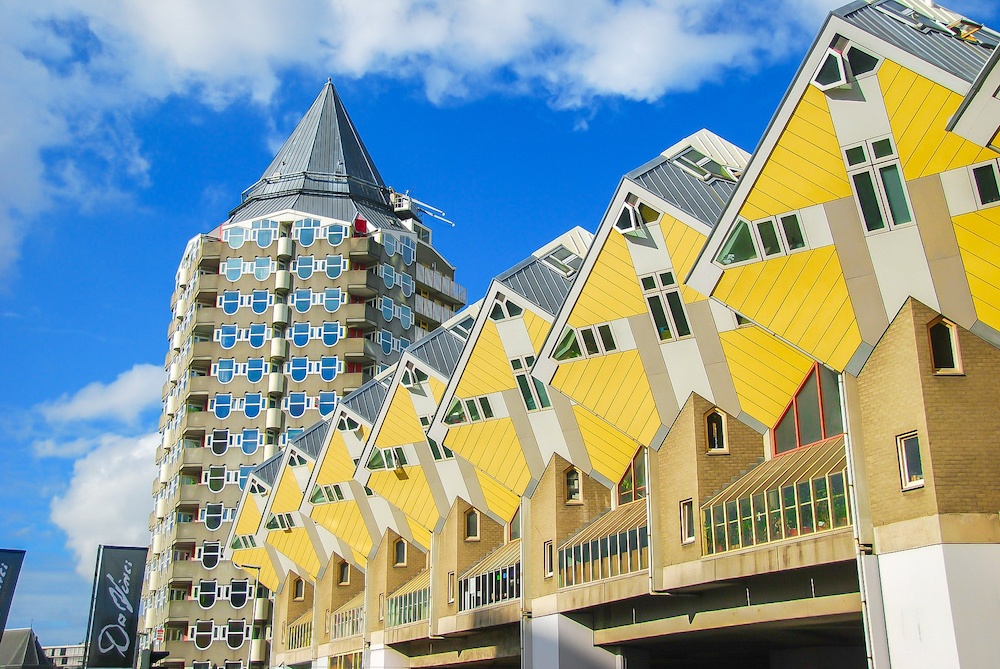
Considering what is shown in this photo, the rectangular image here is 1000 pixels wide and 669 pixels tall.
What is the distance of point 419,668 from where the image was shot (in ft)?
175

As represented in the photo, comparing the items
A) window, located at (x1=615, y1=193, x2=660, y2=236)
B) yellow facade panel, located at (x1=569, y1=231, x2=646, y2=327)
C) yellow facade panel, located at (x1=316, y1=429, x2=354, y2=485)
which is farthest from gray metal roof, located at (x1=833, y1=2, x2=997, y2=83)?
yellow facade panel, located at (x1=316, y1=429, x2=354, y2=485)

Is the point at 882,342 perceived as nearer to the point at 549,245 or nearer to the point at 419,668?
the point at 549,245

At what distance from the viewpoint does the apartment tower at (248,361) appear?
270 feet

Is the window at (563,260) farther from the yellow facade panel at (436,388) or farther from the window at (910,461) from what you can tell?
the window at (910,461)

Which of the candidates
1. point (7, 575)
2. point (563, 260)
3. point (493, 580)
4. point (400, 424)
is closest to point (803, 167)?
point (563, 260)

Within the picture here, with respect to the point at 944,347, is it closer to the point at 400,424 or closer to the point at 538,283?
the point at 538,283

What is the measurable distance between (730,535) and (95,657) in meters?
19.6

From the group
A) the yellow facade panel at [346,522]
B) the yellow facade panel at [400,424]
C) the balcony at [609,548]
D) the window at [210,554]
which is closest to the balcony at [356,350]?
the window at [210,554]

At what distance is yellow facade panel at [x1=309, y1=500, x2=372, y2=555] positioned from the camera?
58.6 m

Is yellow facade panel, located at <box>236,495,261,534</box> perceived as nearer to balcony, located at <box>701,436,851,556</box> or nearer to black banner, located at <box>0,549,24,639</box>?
black banner, located at <box>0,549,24,639</box>

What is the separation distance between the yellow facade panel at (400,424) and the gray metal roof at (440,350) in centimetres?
181

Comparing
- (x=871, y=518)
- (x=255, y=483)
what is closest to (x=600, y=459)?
(x=871, y=518)

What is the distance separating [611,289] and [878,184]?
10640 mm

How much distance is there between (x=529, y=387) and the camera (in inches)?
1604
